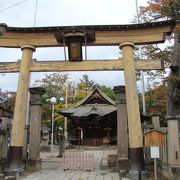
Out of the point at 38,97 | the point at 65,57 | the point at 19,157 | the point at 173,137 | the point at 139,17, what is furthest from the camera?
the point at 139,17

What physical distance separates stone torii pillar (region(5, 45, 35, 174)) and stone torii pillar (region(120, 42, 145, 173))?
464 centimetres

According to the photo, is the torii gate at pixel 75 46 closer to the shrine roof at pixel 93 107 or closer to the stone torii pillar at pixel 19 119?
the stone torii pillar at pixel 19 119

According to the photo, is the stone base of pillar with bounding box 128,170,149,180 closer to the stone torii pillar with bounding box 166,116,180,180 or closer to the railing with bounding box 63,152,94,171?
the stone torii pillar with bounding box 166,116,180,180

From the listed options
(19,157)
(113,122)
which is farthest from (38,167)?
(113,122)

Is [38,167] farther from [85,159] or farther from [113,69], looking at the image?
[113,69]

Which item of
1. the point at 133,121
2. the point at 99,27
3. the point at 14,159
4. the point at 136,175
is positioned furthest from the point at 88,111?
the point at 136,175

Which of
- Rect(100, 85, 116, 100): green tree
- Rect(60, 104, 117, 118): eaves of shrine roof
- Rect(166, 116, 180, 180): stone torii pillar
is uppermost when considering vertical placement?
Rect(100, 85, 116, 100): green tree

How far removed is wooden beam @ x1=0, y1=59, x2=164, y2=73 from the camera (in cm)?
1309

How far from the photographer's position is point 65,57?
13562 mm

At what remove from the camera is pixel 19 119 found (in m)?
12.6

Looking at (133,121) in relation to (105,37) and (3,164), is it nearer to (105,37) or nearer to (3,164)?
(105,37)

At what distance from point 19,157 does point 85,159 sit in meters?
3.36

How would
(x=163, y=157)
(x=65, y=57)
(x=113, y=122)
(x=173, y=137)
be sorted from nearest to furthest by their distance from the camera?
(x=173, y=137), (x=163, y=157), (x=65, y=57), (x=113, y=122)

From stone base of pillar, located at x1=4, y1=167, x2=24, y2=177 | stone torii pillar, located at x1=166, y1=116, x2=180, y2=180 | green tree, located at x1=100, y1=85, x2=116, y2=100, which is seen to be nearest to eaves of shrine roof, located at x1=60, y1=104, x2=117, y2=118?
stone base of pillar, located at x1=4, y1=167, x2=24, y2=177
